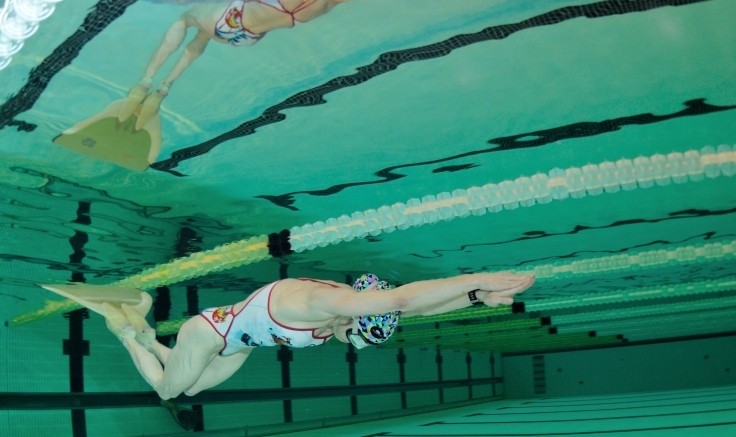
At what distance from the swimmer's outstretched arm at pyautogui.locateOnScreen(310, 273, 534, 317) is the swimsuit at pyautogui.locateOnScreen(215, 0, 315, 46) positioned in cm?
120

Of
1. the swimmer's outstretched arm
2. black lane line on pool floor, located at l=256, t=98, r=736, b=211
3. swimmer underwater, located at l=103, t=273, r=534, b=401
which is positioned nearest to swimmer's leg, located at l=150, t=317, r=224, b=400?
swimmer underwater, located at l=103, t=273, r=534, b=401

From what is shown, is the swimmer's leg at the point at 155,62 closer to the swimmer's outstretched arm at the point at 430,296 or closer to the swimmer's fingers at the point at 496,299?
the swimmer's outstretched arm at the point at 430,296

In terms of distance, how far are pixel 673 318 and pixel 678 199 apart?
5.19 metres

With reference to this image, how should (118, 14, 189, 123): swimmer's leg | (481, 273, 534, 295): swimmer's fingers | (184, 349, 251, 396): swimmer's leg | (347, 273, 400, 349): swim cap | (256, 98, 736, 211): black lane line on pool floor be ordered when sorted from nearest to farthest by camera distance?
(118, 14, 189, 123): swimmer's leg < (481, 273, 534, 295): swimmer's fingers < (347, 273, 400, 349): swim cap < (256, 98, 736, 211): black lane line on pool floor < (184, 349, 251, 396): swimmer's leg

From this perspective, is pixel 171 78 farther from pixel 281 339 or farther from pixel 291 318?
pixel 281 339

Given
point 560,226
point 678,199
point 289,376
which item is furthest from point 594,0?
point 289,376

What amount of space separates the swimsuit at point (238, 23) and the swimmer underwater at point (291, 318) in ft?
3.98

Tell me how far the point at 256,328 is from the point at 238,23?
68.4 inches

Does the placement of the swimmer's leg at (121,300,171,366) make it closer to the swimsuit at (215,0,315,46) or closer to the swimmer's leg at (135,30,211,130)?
the swimmer's leg at (135,30,211,130)

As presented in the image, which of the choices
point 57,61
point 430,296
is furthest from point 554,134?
point 57,61

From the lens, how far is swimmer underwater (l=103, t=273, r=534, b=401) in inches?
122

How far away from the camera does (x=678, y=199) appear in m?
5.30

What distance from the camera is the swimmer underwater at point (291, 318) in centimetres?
309

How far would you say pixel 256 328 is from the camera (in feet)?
12.6
